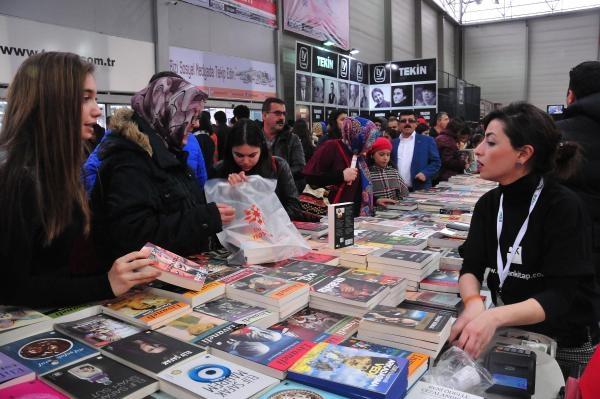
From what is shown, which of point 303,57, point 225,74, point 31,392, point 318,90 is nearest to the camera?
point 31,392

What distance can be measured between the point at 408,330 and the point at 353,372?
0.26 meters

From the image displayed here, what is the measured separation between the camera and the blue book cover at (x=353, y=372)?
966 millimetres

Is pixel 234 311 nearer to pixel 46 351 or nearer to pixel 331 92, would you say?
pixel 46 351

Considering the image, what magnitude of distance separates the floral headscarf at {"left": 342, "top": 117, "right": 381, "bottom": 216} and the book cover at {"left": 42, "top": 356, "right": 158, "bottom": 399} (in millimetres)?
2410

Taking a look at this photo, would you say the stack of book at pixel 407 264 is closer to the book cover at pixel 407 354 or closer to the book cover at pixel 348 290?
the book cover at pixel 348 290

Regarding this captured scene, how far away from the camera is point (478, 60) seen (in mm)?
21812

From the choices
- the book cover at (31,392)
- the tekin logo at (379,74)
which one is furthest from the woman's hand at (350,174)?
the tekin logo at (379,74)

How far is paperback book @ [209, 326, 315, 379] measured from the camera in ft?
3.53

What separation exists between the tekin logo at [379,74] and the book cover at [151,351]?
12467 millimetres

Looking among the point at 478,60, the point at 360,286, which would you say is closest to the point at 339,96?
the point at 360,286

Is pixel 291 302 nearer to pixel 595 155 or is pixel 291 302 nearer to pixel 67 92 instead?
pixel 67 92

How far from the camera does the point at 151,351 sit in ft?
3.76

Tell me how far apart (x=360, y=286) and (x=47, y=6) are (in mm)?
6304

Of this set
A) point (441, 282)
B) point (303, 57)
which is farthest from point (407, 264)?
point (303, 57)
